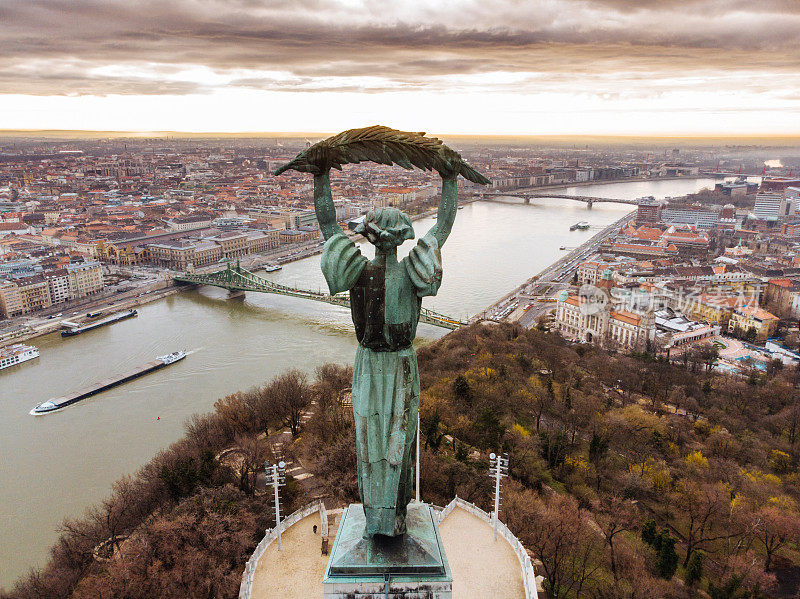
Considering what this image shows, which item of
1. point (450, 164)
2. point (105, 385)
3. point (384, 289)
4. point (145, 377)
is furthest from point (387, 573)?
point (145, 377)

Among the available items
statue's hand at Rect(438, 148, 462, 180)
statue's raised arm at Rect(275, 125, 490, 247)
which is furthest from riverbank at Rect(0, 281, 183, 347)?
statue's hand at Rect(438, 148, 462, 180)

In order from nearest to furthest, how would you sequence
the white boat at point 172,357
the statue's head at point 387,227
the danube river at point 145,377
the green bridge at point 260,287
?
the statue's head at point 387,227 < the danube river at point 145,377 < the white boat at point 172,357 < the green bridge at point 260,287

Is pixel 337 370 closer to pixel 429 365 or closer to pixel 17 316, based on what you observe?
pixel 429 365

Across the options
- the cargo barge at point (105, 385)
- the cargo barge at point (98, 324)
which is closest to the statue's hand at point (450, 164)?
the cargo barge at point (105, 385)

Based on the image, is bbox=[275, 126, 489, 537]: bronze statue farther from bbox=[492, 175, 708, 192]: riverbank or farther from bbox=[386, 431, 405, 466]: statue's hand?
bbox=[492, 175, 708, 192]: riverbank

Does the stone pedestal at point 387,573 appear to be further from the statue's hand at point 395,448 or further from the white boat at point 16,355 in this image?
→ the white boat at point 16,355
